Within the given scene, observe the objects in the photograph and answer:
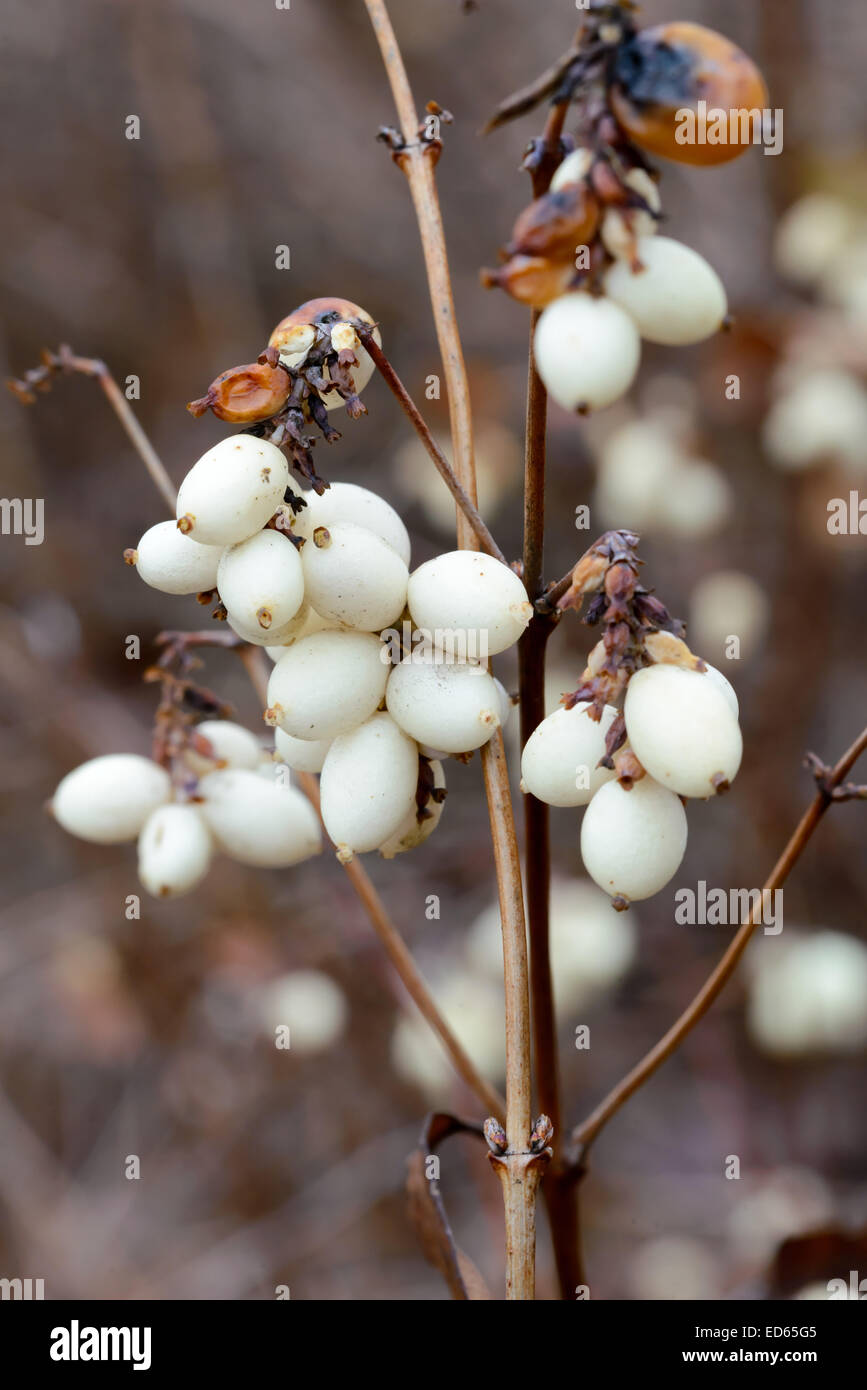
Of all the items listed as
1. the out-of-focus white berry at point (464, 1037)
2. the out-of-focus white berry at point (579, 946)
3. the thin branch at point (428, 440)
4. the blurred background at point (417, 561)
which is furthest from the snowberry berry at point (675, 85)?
the out-of-focus white berry at point (464, 1037)

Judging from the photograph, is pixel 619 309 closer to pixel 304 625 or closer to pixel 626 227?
pixel 626 227

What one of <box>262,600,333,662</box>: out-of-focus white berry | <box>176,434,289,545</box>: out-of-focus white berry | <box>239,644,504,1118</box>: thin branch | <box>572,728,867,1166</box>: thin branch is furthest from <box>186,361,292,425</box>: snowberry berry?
<box>572,728,867,1166</box>: thin branch

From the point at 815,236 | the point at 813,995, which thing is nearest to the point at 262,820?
the point at 813,995

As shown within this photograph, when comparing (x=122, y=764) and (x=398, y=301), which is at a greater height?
(x=398, y=301)

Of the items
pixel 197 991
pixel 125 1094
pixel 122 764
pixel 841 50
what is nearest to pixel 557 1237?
pixel 122 764

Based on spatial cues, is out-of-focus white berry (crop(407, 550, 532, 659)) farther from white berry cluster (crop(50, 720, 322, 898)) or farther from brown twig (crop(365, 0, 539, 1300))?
white berry cluster (crop(50, 720, 322, 898))

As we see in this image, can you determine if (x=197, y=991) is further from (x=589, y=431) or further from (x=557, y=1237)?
(x=557, y=1237)
